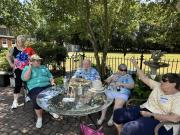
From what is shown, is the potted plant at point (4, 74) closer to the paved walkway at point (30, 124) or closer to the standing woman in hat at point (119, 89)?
the paved walkway at point (30, 124)

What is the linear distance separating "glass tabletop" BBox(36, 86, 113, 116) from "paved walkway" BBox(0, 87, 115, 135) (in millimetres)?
754

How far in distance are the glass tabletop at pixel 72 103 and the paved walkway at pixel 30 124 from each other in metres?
0.75

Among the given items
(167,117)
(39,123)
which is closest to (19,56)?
(39,123)

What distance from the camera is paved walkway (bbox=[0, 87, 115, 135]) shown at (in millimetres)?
4668

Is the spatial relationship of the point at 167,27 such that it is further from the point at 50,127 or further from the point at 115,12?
the point at 50,127

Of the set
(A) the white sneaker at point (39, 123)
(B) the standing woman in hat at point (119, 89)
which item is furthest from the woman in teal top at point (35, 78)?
(B) the standing woman in hat at point (119, 89)

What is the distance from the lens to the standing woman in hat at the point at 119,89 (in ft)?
14.9

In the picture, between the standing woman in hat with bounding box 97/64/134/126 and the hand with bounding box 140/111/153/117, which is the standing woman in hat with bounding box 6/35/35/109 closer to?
the standing woman in hat with bounding box 97/64/134/126

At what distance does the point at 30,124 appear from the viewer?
5.03 m

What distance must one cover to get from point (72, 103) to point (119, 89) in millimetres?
1179

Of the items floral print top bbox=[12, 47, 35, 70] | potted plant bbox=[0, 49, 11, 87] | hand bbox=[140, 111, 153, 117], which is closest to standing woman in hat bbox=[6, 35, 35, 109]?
floral print top bbox=[12, 47, 35, 70]

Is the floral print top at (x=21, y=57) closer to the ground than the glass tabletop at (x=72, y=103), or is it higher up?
higher up

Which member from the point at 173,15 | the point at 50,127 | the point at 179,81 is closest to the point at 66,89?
the point at 50,127

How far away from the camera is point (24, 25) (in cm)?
1830
